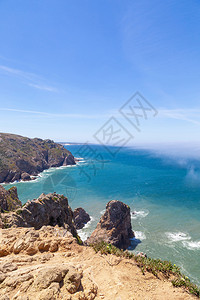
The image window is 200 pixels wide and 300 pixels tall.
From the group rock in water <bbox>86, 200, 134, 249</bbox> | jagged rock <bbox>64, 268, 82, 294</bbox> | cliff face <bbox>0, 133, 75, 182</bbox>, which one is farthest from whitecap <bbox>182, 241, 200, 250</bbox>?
cliff face <bbox>0, 133, 75, 182</bbox>

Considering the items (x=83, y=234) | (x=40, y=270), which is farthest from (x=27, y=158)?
(x=40, y=270)

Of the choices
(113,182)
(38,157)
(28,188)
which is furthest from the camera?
(38,157)

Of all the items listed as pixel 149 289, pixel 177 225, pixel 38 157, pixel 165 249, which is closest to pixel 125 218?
pixel 165 249

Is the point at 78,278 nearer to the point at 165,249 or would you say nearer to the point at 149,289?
the point at 149,289

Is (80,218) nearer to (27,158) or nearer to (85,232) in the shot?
(85,232)

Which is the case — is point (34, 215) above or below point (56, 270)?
below

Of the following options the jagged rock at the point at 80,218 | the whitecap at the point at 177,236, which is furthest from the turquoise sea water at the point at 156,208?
the jagged rock at the point at 80,218
